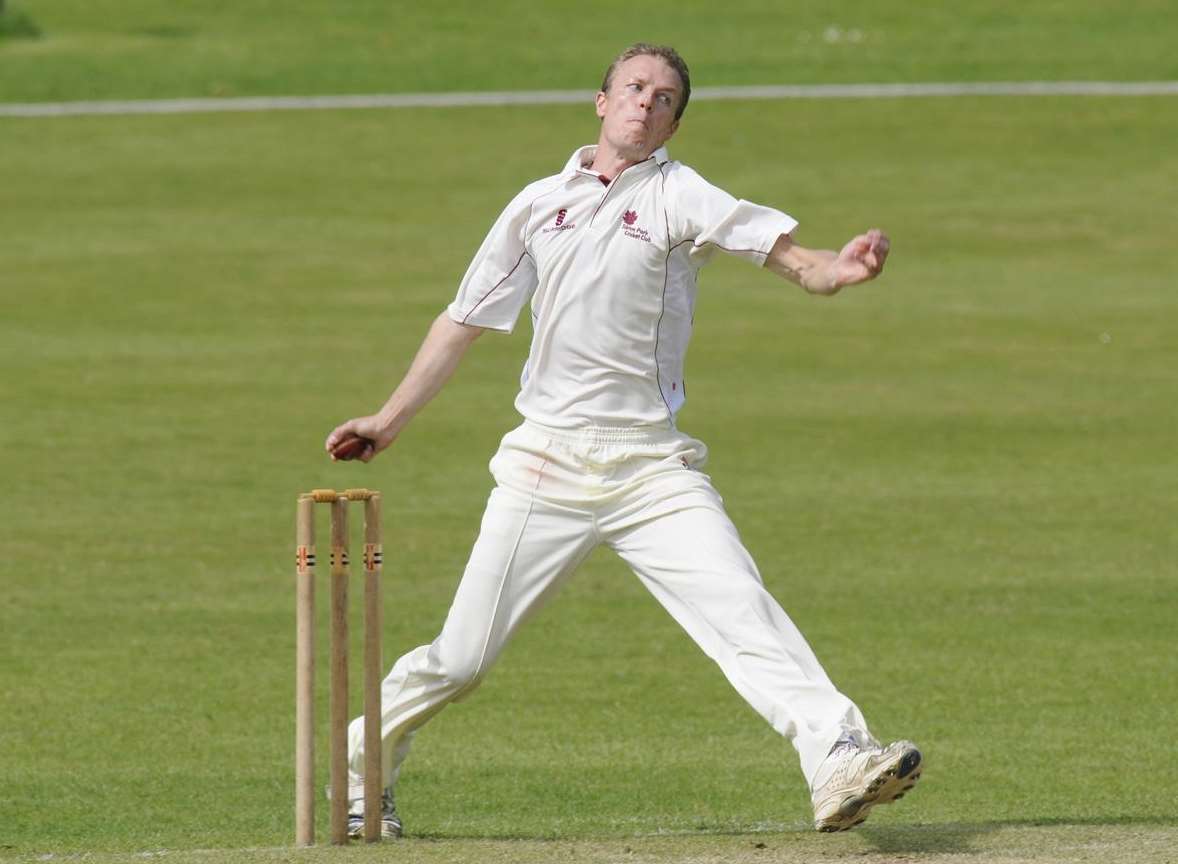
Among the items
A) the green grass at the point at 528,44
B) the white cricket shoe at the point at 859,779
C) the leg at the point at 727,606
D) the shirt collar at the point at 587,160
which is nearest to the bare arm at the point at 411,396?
the shirt collar at the point at 587,160

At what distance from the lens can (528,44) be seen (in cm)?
3922

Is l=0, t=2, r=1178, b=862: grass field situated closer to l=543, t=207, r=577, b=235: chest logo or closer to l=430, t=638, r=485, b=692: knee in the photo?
l=430, t=638, r=485, b=692: knee

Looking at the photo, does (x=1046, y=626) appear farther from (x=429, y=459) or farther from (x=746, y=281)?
(x=746, y=281)

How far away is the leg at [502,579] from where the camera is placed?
22.6 ft

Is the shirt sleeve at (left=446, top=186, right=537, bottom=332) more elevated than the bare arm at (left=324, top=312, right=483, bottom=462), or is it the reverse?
the shirt sleeve at (left=446, top=186, right=537, bottom=332)

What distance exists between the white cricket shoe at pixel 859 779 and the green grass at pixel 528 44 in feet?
95.0

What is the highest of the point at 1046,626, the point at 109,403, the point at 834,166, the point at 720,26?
the point at 720,26

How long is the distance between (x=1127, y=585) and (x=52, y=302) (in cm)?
1216

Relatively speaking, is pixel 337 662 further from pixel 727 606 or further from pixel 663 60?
pixel 663 60

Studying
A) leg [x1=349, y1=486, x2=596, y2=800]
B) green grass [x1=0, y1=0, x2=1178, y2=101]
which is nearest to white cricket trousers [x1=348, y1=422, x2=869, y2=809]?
leg [x1=349, y1=486, x2=596, y2=800]

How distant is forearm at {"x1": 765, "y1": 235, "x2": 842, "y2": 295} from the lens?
6.41 meters

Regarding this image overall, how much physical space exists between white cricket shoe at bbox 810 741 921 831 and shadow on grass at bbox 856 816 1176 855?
21 centimetres

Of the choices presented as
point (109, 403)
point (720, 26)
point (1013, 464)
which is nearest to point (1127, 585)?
point (1013, 464)

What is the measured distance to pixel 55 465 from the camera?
15.1m
